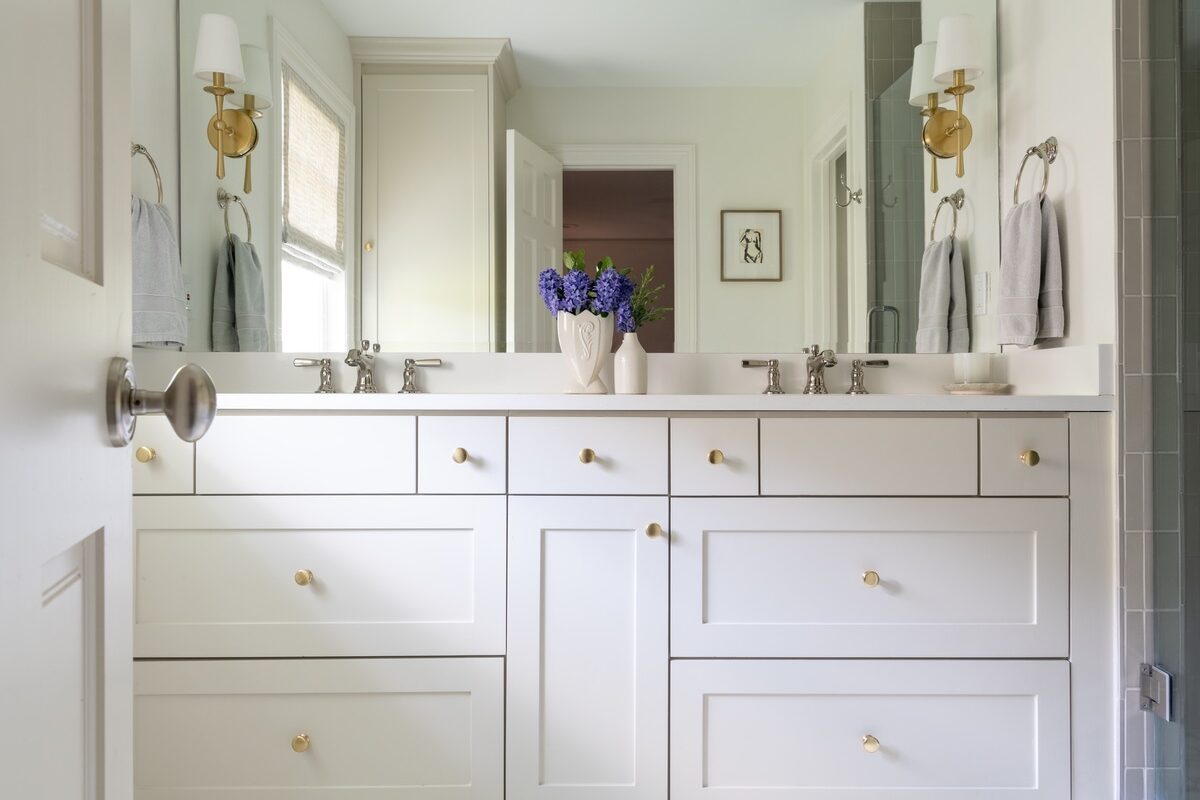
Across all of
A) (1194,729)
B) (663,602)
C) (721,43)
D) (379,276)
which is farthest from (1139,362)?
(379,276)

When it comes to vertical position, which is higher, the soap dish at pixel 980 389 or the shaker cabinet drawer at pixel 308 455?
the soap dish at pixel 980 389

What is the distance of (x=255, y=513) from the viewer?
156 centimetres

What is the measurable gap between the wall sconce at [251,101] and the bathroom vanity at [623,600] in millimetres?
757

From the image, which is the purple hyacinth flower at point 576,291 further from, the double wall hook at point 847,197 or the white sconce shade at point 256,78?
the white sconce shade at point 256,78

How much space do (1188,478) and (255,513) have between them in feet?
A: 5.72

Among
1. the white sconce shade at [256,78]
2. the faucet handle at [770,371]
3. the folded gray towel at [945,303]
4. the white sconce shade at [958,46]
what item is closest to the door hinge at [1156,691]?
the folded gray towel at [945,303]

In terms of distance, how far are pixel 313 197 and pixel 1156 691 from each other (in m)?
2.07

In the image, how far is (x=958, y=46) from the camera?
1.92 metres

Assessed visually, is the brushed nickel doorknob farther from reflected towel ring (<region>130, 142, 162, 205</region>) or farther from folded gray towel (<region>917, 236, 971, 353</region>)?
folded gray towel (<region>917, 236, 971, 353</region>)

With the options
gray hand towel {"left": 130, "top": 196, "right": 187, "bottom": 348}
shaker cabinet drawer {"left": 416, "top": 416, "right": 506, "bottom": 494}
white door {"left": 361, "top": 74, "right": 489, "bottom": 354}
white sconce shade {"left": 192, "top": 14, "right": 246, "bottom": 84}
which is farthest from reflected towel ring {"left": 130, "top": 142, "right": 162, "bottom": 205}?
shaker cabinet drawer {"left": 416, "top": 416, "right": 506, "bottom": 494}

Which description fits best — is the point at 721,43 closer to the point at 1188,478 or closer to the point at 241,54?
the point at 241,54

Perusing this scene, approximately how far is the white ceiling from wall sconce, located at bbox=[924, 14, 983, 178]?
0.23m

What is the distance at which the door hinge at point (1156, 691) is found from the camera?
1527mm

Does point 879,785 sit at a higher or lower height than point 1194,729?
lower
